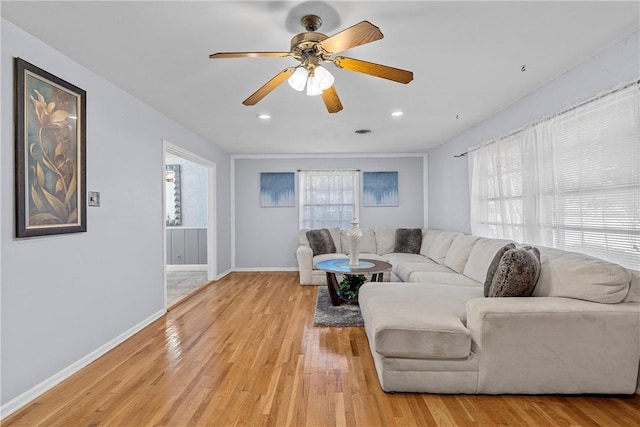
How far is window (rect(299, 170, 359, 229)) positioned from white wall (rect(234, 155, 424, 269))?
18cm

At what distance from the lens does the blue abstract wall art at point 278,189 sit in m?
6.20

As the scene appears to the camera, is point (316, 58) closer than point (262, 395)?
Yes

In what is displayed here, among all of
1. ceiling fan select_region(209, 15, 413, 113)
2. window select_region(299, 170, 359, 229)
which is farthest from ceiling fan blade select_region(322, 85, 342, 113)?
window select_region(299, 170, 359, 229)

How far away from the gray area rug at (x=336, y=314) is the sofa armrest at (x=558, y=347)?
1.49m

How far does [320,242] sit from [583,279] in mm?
3782

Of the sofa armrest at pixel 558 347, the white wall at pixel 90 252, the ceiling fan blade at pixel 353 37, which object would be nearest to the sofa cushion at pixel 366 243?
the white wall at pixel 90 252

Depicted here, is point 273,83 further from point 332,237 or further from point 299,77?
point 332,237

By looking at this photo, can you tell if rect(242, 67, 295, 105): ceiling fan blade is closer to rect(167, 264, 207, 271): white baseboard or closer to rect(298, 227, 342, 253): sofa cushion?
rect(298, 227, 342, 253): sofa cushion

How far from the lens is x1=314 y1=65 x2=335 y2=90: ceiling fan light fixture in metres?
1.86

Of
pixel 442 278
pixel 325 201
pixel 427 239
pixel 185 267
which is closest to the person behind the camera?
pixel 442 278

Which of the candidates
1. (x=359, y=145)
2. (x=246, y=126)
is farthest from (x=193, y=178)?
(x=359, y=145)

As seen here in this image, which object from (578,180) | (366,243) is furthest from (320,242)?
(578,180)

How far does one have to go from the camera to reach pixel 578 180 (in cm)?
251

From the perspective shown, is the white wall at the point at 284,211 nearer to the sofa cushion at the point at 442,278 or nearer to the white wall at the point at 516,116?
the white wall at the point at 516,116
